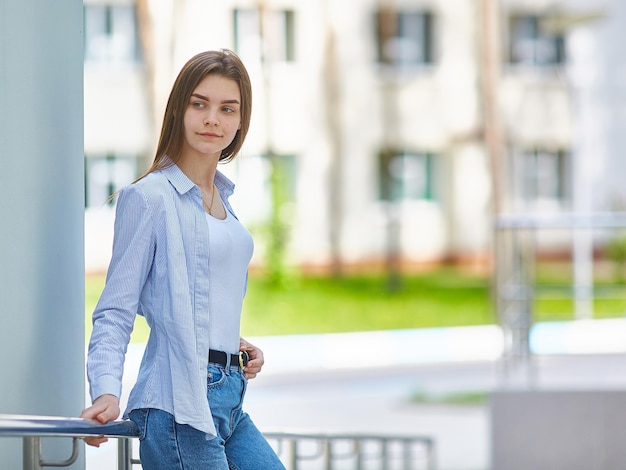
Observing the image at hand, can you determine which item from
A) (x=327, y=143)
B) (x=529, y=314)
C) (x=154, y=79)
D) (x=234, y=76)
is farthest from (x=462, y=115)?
(x=234, y=76)

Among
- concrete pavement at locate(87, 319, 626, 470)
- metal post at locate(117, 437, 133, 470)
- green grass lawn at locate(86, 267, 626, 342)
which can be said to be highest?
metal post at locate(117, 437, 133, 470)

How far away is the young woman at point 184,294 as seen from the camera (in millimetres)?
1370

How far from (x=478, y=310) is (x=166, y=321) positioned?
11.7 metres

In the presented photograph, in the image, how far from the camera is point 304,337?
11.3 meters

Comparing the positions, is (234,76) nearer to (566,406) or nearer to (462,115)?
(566,406)

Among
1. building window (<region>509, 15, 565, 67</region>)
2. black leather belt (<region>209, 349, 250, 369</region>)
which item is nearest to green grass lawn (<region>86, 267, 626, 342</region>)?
building window (<region>509, 15, 565, 67</region>)

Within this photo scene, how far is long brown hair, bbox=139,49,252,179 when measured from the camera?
1.45m

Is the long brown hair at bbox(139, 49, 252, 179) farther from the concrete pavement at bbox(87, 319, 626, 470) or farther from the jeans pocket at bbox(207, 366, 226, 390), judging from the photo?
the concrete pavement at bbox(87, 319, 626, 470)

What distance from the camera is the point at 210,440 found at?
1.42 meters

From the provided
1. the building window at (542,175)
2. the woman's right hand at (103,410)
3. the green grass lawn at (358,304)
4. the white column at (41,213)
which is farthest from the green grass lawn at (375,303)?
the woman's right hand at (103,410)

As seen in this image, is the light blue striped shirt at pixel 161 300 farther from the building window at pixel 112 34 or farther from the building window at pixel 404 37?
the building window at pixel 404 37

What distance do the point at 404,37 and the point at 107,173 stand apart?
12.6 feet

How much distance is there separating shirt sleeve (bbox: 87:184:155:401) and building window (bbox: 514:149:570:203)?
1259 cm

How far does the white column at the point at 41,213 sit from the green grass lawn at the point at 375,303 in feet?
34.9
